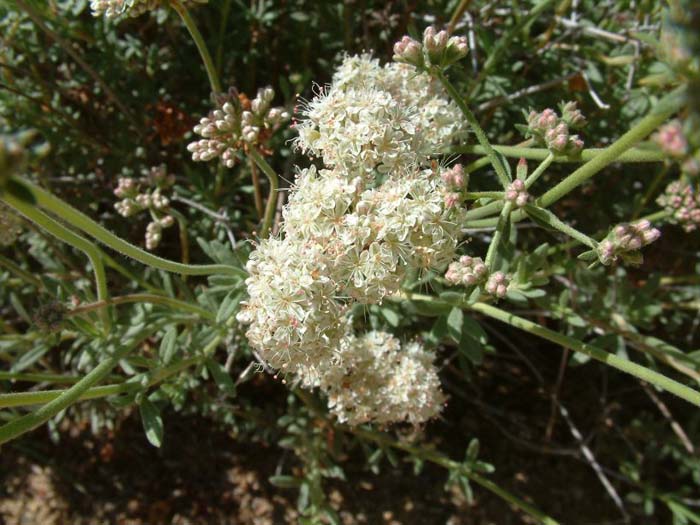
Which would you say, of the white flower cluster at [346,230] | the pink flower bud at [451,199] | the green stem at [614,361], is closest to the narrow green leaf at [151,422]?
the white flower cluster at [346,230]

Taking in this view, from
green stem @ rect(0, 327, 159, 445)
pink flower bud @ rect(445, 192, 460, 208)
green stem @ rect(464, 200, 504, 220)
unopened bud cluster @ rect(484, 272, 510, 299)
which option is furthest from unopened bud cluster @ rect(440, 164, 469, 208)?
green stem @ rect(0, 327, 159, 445)

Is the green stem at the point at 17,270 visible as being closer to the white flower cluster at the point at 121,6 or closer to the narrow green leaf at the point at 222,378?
the narrow green leaf at the point at 222,378

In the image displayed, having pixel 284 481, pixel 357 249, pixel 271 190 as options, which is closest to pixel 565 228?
pixel 357 249

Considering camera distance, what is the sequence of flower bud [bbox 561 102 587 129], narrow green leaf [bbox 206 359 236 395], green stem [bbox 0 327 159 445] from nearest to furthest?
1. green stem [bbox 0 327 159 445]
2. flower bud [bbox 561 102 587 129]
3. narrow green leaf [bbox 206 359 236 395]

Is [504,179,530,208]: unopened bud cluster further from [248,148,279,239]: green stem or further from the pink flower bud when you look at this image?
[248,148,279,239]: green stem

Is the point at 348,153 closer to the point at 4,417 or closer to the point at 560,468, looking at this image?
the point at 4,417

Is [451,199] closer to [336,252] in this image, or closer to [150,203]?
[336,252]

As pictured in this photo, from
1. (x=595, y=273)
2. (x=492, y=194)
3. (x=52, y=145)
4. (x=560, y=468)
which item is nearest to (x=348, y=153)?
(x=492, y=194)
